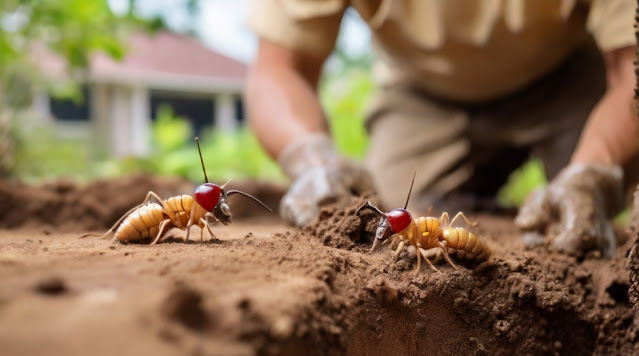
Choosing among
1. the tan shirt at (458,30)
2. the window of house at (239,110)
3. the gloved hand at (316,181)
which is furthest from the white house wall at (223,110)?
the gloved hand at (316,181)

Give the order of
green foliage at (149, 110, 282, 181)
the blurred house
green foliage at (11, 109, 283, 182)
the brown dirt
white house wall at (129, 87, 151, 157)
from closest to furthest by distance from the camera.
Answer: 1. the brown dirt
2. green foliage at (11, 109, 283, 182)
3. green foliage at (149, 110, 282, 181)
4. the blurred house
5. white house wall at (129, 87, 151, 157)

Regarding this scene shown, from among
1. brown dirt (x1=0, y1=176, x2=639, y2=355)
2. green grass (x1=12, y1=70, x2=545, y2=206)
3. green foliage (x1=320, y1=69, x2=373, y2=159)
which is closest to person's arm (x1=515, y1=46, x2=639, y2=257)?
brown dirt (x1=0, y1=176, x2=639, y2=355)

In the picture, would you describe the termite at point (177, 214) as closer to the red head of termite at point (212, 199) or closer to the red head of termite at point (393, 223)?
the red head of termite at point (212, 199)

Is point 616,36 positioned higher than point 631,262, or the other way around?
point 616,36

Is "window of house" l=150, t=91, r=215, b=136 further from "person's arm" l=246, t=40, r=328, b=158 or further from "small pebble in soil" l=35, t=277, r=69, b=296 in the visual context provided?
"small pebble in soil" l=35, t=277, r=69, b=296

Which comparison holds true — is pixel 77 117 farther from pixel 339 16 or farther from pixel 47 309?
pixel 47 309

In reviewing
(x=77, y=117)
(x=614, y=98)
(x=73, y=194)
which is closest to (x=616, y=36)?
(x=614, y=98)
